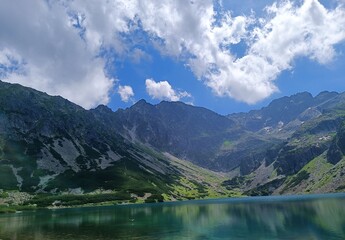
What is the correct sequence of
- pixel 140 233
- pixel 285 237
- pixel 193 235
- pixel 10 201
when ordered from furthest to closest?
pixel 10 201, pixel 140 233, pixel 193 235, pixel 285 237

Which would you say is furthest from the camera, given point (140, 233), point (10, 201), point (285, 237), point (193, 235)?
point (10, 201)

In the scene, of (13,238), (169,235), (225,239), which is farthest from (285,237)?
(13,238)

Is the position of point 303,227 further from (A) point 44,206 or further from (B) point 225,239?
(A) point 44,206

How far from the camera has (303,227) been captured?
2606 inches

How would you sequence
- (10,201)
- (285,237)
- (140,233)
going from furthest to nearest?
(10,201), (140,233), (285,237)

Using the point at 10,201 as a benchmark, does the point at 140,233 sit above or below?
below

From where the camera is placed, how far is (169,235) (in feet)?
209

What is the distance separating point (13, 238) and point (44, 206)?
144m

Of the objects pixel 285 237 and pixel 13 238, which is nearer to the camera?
pixel 285 237

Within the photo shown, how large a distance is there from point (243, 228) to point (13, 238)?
145 ft

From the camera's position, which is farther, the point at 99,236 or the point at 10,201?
the point at 10,201

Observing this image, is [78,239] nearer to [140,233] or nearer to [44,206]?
[140,233]

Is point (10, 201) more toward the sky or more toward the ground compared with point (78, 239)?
more toward the sky

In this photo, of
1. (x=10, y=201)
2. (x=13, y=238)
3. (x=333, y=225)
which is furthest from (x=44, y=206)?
(x=333, y=225)
